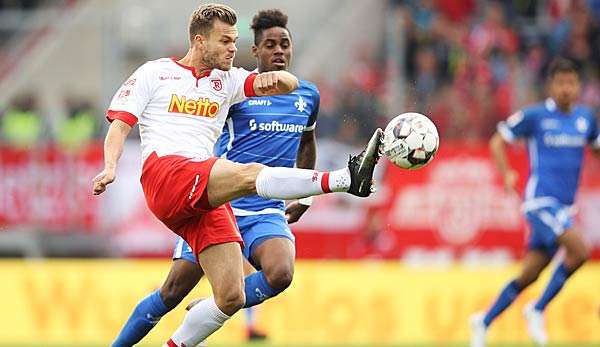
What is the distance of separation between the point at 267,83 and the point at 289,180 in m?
0.98

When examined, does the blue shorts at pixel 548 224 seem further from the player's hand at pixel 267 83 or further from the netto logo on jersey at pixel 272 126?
the player's hand at pixel 267 83

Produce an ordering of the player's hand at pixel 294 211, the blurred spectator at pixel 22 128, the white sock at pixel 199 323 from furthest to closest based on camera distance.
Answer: the blurred spectator at pixel 22 128
the player's hand at pixel 294 211
the white sock at pixel 199 323

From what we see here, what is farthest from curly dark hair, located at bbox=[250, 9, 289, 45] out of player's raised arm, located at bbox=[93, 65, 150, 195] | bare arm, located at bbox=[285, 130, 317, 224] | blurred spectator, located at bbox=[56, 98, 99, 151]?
blurred spectator, located at bbox=[56, 98, 99, 151]

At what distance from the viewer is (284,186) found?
768 centimetres

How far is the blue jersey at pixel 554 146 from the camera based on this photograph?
12375mm

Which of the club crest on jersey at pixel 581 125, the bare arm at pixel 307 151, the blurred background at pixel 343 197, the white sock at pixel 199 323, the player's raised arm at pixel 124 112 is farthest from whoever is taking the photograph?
the blurred background at pixel 343 197

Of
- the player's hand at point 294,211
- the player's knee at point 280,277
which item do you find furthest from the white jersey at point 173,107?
the player's hand at point 294,211

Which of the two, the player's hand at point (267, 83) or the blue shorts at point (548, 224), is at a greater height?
the player's hand at point (267, 83)

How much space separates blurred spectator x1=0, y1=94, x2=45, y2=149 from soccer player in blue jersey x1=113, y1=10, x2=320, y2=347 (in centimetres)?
950

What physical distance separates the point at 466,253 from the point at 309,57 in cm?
399

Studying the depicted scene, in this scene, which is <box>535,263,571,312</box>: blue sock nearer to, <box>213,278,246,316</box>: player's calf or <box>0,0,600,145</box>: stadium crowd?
<box>213,278,246,316</box>: player's calf

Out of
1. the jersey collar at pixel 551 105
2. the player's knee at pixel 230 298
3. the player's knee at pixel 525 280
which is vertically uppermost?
the jersey collar at pixel 551 105

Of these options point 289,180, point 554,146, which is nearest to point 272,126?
point 289,180

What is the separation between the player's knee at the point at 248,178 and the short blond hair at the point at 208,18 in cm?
105
